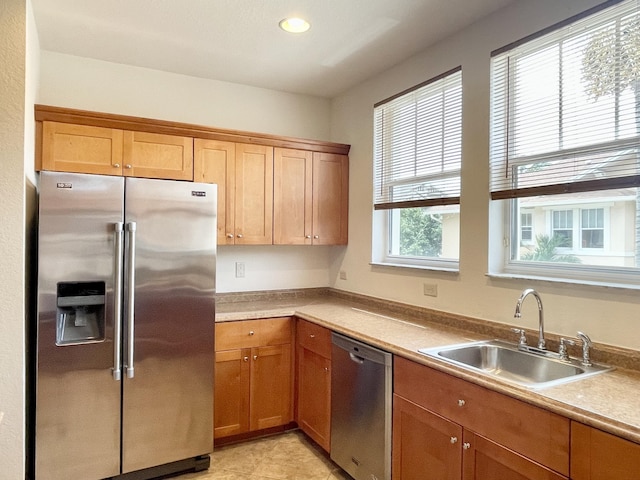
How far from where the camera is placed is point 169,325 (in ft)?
8.33

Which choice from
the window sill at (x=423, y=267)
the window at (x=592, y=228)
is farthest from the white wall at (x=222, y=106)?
the window at (x=592, y=228)

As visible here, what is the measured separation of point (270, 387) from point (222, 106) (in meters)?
2.21

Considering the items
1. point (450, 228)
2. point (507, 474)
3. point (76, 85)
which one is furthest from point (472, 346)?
point (76, 85)

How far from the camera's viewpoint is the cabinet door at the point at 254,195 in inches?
126

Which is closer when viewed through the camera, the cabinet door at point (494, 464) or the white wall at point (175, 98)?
the cabinet door at point (494, 464)

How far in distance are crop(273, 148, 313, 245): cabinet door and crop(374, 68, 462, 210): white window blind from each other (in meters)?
0.56

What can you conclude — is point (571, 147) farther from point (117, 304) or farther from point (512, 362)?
point (117, 304)

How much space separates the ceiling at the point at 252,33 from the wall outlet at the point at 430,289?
5.06 ft

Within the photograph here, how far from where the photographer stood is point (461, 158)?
257 centimetres

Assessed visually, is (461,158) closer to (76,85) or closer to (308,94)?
(308,94)

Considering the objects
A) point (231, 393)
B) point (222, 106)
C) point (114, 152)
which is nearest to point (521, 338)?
point (231, 393)

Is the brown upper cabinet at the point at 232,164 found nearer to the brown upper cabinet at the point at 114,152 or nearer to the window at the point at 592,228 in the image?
the brown upper cabinet at the point at 114,152

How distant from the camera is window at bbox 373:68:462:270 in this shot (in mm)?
2723

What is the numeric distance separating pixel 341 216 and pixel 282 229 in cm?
55
